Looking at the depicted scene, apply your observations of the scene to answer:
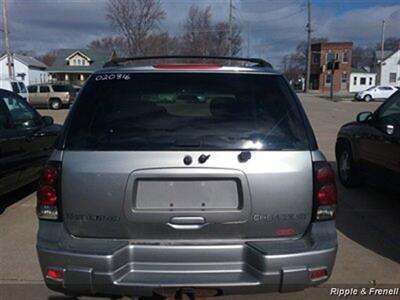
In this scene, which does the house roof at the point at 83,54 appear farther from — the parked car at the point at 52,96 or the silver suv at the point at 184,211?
the silver suv at the point at 184,211

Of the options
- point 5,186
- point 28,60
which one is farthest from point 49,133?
point 28,60

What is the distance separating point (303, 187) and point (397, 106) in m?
3.67

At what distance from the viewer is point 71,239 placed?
266cm

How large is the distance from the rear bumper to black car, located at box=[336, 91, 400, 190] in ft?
10.1

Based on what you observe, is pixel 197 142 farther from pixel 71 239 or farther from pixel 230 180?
pixel 71 239

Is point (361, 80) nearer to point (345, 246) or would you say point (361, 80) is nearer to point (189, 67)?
point (345, 246)

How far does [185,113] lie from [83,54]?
6550cm

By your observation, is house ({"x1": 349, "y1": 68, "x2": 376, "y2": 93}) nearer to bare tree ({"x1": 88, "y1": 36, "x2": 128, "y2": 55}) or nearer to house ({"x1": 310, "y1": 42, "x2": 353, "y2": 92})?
house ({"x1": 310, "y1": 42, "x2": 353, "y2": 92})

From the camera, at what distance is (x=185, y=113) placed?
2938 millimetres

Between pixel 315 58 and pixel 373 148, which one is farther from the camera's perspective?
pixel 315 58

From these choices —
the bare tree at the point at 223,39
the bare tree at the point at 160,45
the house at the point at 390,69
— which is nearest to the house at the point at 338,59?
the house at the point at 390,69

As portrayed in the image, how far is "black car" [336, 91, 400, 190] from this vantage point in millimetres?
5267

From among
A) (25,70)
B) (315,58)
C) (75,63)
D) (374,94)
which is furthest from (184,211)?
(315,58)

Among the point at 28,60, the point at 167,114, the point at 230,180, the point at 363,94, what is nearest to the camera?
the point at 230,180
